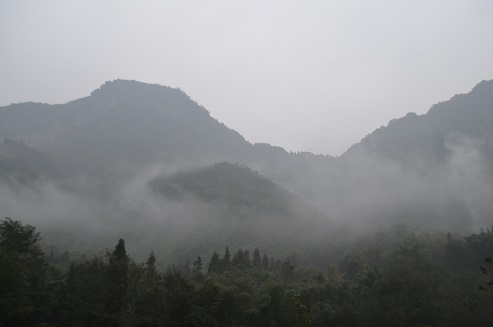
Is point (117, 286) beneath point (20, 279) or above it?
beneath

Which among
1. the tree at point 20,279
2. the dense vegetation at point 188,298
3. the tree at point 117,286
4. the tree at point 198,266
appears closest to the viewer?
the tree at point 20,279

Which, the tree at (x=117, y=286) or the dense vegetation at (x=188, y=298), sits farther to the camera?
the tree at (x=117, y=286)

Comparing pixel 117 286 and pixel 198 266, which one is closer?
pixel 117 286

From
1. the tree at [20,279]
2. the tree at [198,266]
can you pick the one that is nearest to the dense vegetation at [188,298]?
the tree at [20,279]

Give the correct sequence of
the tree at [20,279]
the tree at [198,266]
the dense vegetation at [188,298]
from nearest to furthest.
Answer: the tree at [20,279], the dense vegetation at [188,298], the tree at [198,266]

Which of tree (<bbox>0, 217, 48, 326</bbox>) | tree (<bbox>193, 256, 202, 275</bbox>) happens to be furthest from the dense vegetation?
tree (<bbox>193, 256, 202, 275</bbox>)

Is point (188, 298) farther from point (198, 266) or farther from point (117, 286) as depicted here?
point (198, 266)

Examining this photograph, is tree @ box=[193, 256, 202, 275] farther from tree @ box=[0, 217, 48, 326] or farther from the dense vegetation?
tree @ box=[0, 217, 48, 326]

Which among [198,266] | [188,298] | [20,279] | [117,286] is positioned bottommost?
[188,298]

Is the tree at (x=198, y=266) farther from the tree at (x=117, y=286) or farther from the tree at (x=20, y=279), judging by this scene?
the tree at (x=20, y=279)

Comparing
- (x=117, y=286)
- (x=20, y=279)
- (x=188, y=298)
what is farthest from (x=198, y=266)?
(x=20, y=279)

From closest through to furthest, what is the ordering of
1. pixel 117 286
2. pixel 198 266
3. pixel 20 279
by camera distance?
pixel 20 279 < pixel 117 286 < pixel 198 266

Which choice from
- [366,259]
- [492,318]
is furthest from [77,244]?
[492,318]

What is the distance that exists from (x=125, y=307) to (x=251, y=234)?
155417mm
